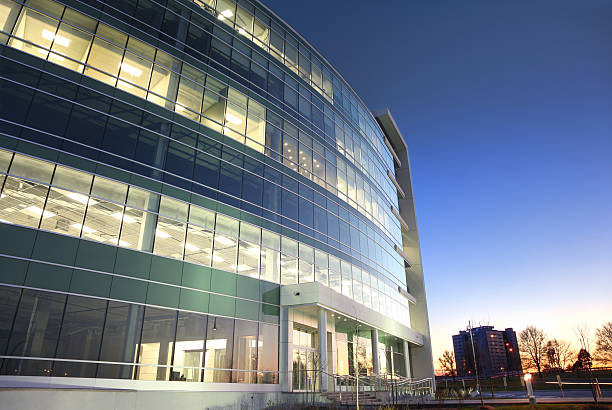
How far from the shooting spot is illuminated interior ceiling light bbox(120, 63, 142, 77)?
2301cm

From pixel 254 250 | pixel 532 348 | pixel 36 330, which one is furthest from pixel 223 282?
pixel 532 348

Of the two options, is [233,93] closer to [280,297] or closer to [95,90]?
[95,90]

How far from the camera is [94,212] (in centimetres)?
1927

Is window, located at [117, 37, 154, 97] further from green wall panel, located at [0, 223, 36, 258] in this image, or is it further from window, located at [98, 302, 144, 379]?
window, located at [98, 302, 144, 379]

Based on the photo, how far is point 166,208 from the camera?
21984mm

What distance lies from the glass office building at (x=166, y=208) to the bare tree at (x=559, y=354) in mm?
90818

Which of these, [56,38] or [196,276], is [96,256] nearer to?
[196,276]

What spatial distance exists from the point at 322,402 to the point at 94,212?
616 inches

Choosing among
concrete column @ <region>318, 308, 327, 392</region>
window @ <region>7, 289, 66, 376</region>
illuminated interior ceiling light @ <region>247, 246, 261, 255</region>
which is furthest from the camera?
illuminated interior ceiling light @ <region>247, 246, 261, 255</region>

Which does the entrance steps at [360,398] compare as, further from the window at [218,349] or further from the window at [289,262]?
the window at [289,262]

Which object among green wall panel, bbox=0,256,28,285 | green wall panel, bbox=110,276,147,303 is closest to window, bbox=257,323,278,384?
green wall panel, bbox=110,276,147,303

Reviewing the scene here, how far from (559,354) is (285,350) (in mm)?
109491

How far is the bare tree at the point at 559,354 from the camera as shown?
4060 inches

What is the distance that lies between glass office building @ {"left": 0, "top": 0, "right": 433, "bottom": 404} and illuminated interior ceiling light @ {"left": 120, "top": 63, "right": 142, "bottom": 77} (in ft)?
0.23
